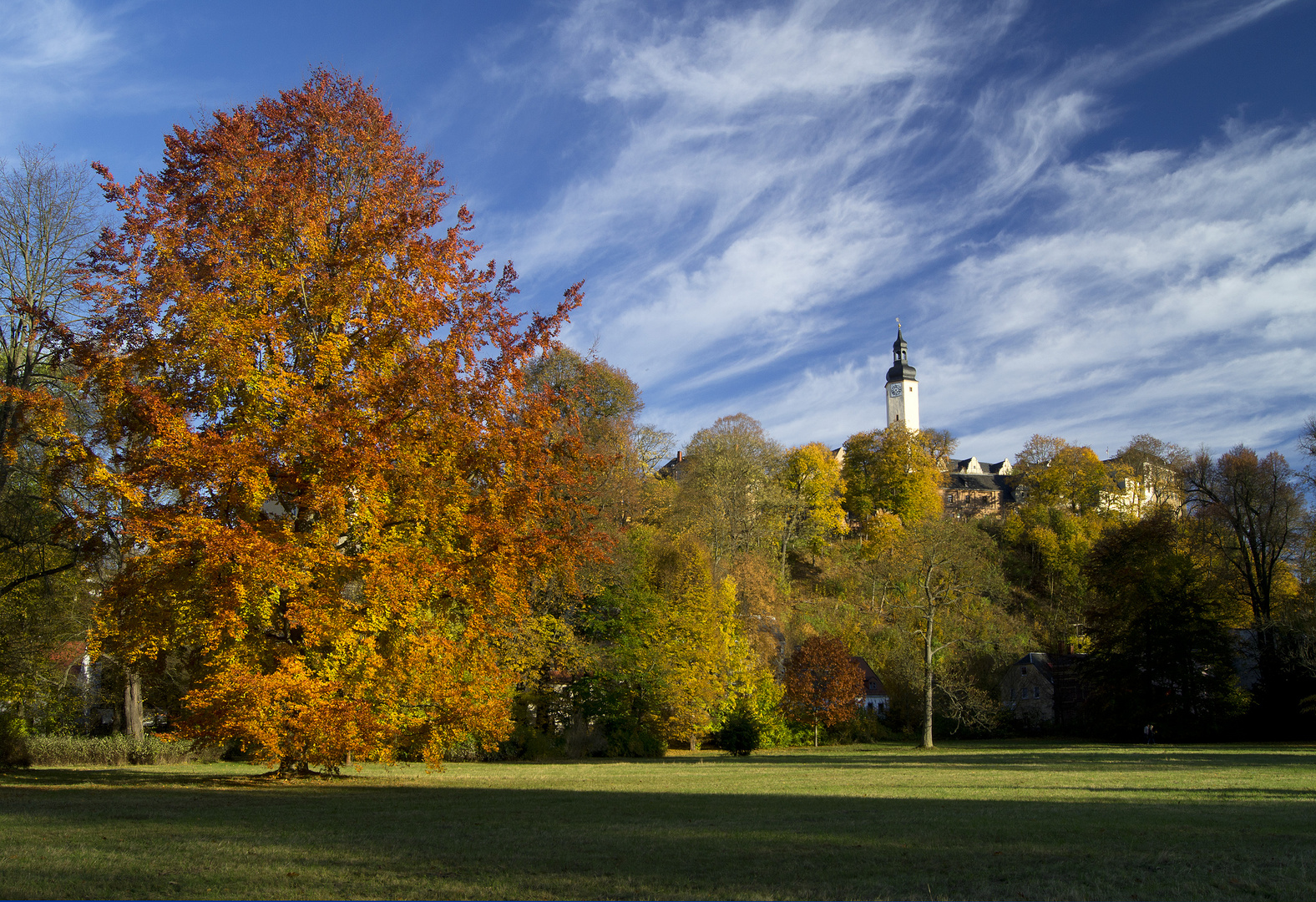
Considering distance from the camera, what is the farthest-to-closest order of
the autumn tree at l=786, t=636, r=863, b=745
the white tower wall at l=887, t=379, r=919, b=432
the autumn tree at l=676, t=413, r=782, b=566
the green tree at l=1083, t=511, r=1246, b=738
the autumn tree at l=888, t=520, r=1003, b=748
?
the white tower wall at l=887, t=379, r=919, b=432 → the autumn tree at l=676, t=413, r=782, b=566 → the autumn tree at l=786, t=636, r=863, b=745 → the green tree at l=1083, t=511, r=1246, b=738 → the autumn tree at l=888, t=520, r=1003, b=748

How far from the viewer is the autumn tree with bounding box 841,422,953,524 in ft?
256

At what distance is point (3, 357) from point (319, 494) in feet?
38.2

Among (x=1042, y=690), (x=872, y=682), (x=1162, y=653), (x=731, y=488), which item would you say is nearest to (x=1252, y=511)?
(x=1162, y=653)

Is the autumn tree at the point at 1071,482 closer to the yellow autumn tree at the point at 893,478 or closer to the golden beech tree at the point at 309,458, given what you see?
the yellow autumn tree at the point at 893,478

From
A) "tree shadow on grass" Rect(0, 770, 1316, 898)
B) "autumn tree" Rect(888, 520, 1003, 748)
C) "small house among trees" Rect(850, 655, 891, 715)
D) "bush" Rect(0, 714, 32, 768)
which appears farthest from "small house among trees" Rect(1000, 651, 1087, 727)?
"bush" Rect(0, 714, 32, 768)

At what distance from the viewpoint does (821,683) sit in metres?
46.1

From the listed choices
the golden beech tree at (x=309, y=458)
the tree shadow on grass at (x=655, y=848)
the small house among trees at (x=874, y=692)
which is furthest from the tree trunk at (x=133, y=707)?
the small house among trees at (x=874, y=692)

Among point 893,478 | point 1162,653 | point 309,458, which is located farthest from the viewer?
point 893,478

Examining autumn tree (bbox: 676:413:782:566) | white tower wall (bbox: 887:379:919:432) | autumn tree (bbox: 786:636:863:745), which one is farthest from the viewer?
white tower wall (bbox: 887:379:919:432)

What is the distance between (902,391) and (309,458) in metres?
127

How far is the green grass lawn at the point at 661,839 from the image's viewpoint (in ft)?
22.3

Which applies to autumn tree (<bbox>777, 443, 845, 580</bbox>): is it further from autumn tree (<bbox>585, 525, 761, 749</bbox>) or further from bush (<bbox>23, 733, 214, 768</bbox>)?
bush (<bbox>23, 733, 214, 768</bbox>)

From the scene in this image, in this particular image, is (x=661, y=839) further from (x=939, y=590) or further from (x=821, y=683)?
(x=821, y=683)

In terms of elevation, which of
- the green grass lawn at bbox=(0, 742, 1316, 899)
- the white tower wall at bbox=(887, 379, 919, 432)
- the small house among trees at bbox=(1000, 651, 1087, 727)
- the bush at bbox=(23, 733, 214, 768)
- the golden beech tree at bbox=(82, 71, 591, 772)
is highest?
the white tower wall at bbox=(887, 379, 919, 432)
